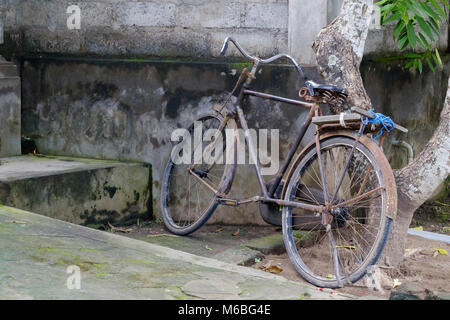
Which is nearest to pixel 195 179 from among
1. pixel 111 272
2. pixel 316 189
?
pixel 316 189

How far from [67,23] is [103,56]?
435 mm

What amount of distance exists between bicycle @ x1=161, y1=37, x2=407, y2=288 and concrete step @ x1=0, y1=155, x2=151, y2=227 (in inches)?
11.7

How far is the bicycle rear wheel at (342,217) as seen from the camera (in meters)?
3.90

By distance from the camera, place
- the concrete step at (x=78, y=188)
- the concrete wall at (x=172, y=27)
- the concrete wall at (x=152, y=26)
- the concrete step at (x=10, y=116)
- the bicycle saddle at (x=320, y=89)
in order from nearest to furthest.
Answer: the bicycle saddle at (x=320, y=89), the concrete step at (x=78, y=188), the concrete wall at (x=172, y=27), the concrete wall at (x=152, y=26), the concrete step at (x=10, y=116)

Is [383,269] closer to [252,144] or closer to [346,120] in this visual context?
[346,120]

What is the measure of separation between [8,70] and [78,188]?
1.50 m

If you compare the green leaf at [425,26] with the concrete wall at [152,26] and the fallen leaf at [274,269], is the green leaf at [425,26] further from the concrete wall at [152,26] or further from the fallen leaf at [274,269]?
the fallen leaf at [274,269]

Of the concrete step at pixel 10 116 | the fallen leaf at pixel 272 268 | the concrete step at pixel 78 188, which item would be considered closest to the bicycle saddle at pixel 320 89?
the fallen leaf at pixel 272 268

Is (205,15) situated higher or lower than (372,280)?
higher

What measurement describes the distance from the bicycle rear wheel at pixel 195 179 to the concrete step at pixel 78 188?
0.92 ft

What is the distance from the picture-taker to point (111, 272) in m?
3.19
